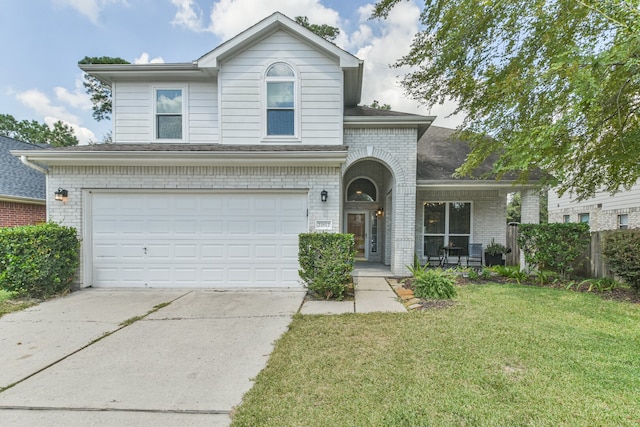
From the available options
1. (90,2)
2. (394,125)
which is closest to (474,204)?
(394,125)

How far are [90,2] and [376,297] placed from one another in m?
14.6

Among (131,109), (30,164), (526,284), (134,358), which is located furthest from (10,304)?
(526,284)

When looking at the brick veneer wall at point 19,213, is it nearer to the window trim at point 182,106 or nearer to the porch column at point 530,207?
the window trim at point 182,106

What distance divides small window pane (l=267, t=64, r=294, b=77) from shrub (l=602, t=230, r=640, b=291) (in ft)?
30.2

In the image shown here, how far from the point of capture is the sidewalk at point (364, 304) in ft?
18.4

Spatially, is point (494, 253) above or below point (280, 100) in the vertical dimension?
below

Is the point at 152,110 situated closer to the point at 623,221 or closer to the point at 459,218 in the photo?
the point at 459,218

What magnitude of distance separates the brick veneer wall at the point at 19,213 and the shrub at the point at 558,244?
18.1 meters

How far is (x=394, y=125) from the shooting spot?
8.73 meters

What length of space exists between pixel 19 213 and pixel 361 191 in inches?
546

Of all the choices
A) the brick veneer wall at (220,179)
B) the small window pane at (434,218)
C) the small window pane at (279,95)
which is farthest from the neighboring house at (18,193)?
the small window pane at (434,218)

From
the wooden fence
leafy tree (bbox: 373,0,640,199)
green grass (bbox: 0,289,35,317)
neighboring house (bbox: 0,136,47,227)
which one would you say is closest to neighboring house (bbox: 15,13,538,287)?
green grass (bbox: 0,289,35,317)

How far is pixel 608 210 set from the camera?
14031 mm

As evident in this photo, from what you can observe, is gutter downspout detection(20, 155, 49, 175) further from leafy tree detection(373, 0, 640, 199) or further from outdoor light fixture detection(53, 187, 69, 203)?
leafy tree detection(373, 0, 640, 199)
